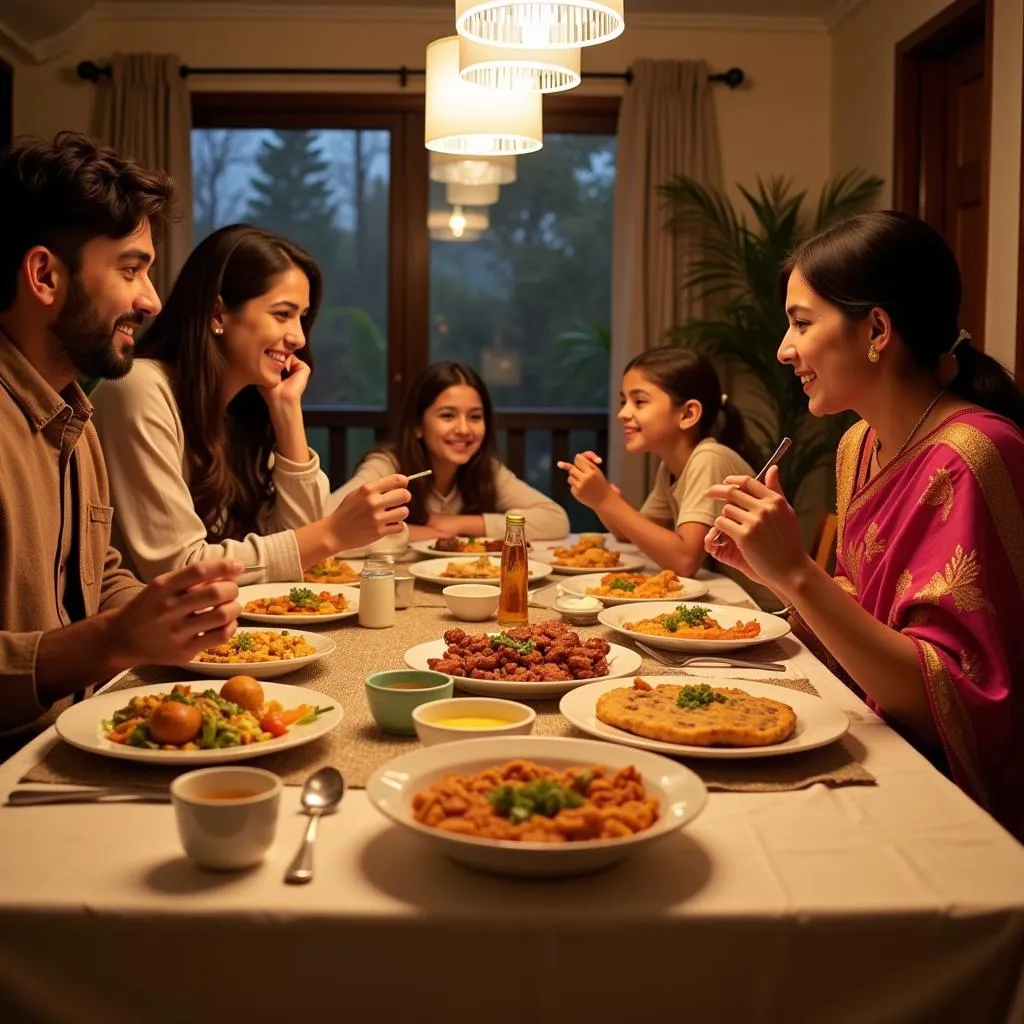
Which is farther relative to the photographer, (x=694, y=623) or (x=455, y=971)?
(x=694, y=623)

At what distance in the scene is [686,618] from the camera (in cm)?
199

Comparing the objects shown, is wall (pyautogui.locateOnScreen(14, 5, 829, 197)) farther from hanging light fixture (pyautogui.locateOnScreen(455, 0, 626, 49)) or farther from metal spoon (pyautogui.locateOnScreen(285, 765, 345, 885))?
metal spoon (pyautogui.locateOnScreen(285, 765, 345, 885))

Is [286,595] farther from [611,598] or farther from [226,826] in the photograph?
[226,826]

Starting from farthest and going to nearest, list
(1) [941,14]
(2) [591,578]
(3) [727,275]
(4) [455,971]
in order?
(3) [727,275]
(1) [941,14]
(2) [591,578]
(4) [455,971]

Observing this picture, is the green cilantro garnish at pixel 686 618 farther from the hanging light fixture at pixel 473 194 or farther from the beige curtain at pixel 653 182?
the beige curtain at pixel 653 182

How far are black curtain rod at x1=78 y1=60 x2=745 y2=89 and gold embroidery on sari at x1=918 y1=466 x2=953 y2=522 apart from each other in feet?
13.4

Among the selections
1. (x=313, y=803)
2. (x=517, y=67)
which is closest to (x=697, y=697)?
(x=313, y=803)

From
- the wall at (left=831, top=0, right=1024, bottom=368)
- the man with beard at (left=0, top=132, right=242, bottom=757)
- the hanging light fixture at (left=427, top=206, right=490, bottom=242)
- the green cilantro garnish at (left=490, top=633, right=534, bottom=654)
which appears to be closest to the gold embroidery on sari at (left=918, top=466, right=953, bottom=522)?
the green cilantro garnish at (left=490, top=633, right=534, bottom=654)

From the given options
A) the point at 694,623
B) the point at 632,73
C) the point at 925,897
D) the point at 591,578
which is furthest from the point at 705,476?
the point at 632,73

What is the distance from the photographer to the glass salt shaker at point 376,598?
208 centimetres

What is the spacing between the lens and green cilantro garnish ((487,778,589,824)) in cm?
102

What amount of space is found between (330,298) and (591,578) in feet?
11.4

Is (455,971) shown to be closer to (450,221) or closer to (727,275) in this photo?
(727,275)

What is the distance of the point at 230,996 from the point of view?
94 centimetres
